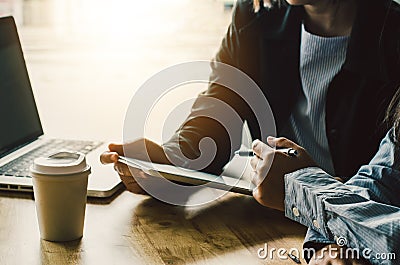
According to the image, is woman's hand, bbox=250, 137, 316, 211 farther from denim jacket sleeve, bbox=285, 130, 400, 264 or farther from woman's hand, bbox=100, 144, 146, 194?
woman's hand, bbox=100, 144, 146, 194

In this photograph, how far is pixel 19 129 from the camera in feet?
5.33

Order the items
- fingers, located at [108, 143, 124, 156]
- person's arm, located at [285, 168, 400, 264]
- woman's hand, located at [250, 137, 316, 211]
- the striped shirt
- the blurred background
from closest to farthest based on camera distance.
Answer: person's arm, located at [285, 168, 400, 264] < woman's hand, located at [250, 137, 316, 211] < fingers, located at [108, 143, 124, 156] < the striped shirt < the blurred background

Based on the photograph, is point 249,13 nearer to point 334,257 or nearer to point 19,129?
point 19,129

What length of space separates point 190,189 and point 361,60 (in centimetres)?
48

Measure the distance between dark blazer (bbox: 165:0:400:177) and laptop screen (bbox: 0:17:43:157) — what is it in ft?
1.25

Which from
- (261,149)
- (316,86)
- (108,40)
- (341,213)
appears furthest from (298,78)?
(108,40)

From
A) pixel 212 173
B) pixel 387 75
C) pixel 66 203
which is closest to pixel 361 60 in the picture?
pixel 387 75

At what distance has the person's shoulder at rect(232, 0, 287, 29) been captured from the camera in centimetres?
164

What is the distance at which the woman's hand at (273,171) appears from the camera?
1.18m

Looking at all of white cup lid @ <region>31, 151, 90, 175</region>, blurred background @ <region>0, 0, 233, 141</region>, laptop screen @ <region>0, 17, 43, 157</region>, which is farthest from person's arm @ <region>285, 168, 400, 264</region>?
blurred background @ <region>0, 0, 233, 141</region>

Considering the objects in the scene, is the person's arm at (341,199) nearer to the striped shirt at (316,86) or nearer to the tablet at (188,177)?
the tablet at (188,177)

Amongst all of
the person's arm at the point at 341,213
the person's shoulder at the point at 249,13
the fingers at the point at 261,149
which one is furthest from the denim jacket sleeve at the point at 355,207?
the person's shoulder at the point at 249,13

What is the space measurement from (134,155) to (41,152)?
29 centimetres

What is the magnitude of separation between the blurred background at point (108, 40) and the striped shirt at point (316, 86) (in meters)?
0.80
